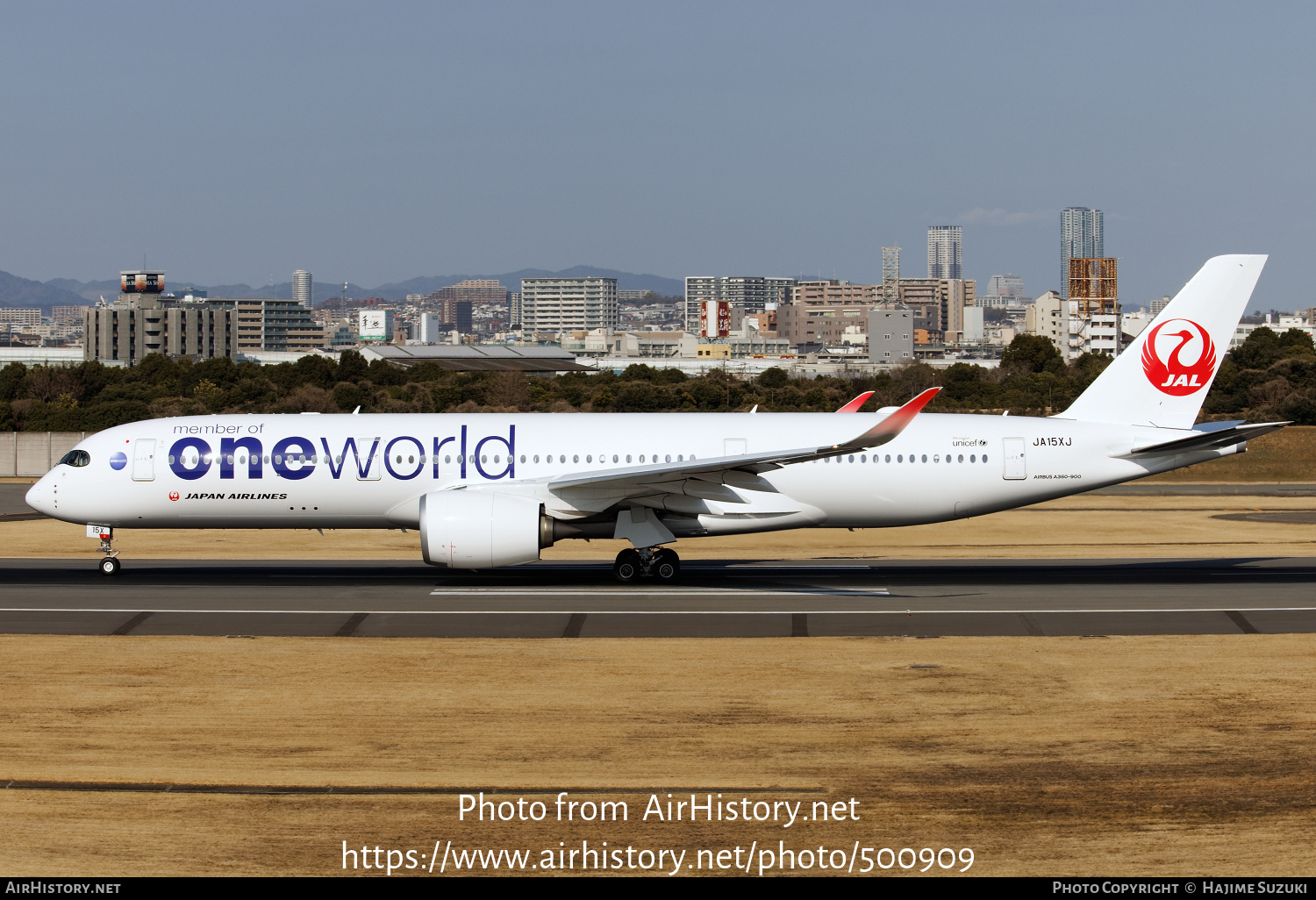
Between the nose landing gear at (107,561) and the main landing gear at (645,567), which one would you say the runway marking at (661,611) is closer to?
the main landing gear at (645,567)

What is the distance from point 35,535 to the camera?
3862 cm

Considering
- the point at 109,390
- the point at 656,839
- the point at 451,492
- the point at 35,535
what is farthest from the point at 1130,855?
the point at 109,390

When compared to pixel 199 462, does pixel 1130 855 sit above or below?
below

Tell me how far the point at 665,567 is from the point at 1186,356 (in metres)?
13.8

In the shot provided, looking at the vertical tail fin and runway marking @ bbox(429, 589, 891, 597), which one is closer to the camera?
runway marking @ bbox(429, 589, 891, 597)

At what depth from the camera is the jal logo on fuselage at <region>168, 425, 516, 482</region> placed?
28.0 metres

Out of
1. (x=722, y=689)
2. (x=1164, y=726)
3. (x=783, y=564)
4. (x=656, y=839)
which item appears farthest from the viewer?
(x=783, y=564)

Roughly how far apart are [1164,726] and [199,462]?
21.6m

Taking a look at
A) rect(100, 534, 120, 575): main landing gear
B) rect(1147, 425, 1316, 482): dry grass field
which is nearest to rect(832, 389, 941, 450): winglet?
rect(100, 534, 120, 575): main landing gear

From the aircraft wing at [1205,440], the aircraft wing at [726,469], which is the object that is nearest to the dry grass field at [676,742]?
the aircraft wing at [726,469]

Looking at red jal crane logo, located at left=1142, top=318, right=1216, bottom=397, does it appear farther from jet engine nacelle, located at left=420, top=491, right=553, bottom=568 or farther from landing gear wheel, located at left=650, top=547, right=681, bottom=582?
jet engine nacelle, located at left=420, top=491, right=553, bottom=568

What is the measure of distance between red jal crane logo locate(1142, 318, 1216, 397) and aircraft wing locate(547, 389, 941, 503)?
7.30m

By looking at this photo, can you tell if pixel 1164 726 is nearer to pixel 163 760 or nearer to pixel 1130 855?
pixel 1130 855
